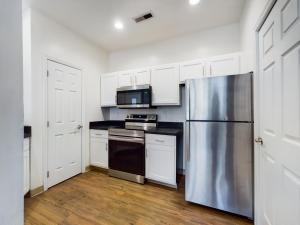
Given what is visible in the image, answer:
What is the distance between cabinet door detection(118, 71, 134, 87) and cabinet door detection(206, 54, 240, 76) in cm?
149

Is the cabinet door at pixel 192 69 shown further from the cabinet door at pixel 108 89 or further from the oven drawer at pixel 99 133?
the oven drawer at pixel 99 133

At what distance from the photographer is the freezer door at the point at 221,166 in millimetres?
1720

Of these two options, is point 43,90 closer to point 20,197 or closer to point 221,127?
point 20,197

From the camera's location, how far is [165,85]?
9.35 ft

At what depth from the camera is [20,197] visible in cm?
59

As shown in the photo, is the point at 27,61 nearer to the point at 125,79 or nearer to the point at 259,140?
the point at 125,79

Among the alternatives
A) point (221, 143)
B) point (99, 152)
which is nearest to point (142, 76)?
point (99, 152)

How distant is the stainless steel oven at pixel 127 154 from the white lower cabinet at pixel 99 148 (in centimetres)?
16

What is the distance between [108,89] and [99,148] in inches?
51.3

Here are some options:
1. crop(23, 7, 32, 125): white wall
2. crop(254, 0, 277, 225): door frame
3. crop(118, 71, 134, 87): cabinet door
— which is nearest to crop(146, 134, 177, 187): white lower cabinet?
crop(254, 0, 277, 225): door frame

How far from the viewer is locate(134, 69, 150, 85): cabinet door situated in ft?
9.88

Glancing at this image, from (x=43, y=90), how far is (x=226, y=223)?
308 cm

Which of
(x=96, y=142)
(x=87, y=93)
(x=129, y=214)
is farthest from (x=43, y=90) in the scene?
(x=129, y=214)

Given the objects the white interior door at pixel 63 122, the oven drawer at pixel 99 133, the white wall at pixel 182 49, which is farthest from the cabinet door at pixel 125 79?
the oven drawer at pixel 99 133
